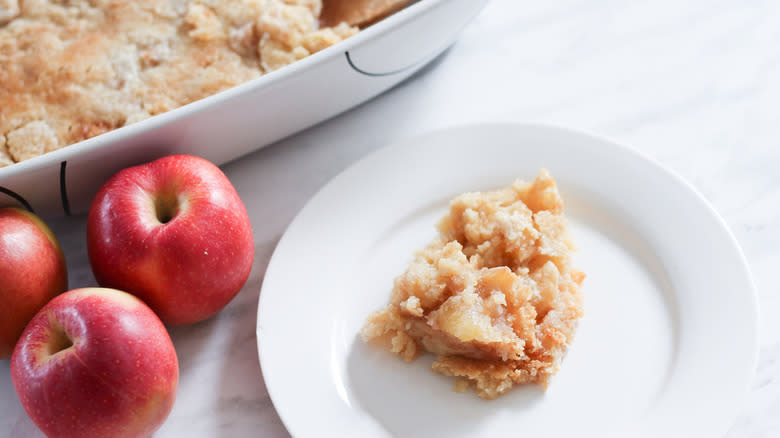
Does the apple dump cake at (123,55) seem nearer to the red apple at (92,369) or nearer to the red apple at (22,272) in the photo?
the red apple at (22,272)

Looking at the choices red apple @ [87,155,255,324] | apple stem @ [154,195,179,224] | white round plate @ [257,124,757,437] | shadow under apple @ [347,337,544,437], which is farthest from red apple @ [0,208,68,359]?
shadow under apple @ [347,337,544,437]

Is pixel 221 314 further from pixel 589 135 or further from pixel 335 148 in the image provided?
pixel 589 135

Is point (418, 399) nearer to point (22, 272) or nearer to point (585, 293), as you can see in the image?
point (585, 293)

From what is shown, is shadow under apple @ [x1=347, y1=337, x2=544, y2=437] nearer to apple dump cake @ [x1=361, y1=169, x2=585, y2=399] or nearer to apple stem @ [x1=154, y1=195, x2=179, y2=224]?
apple dump cake @ [x1=361, y1=169, x2=585, y2=399]

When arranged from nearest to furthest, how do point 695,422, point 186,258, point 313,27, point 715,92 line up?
point 695,422 < point 186,258 < point 313,27 < point 715,92

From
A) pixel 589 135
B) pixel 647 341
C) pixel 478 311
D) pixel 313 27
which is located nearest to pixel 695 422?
pixel 647 341

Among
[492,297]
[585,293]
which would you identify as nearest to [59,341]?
[492,297]
